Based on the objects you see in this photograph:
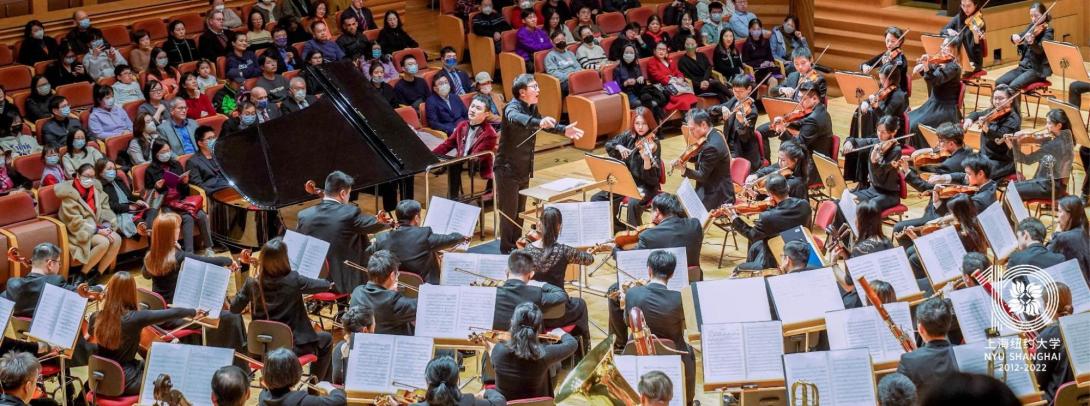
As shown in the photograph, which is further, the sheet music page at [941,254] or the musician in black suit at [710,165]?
the musician in black suit at [710,165]

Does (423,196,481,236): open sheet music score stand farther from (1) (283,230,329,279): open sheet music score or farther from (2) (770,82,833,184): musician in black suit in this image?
(2) (770,82,833,184): musician in black suit

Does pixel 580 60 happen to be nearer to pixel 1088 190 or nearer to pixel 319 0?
pixel 319 0

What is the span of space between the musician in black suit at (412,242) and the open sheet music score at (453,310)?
1385 millimetres

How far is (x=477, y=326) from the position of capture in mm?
6348

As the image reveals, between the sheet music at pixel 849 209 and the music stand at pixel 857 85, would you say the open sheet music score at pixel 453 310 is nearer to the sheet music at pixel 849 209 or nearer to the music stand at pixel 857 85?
the sheet music at pixel 849 209

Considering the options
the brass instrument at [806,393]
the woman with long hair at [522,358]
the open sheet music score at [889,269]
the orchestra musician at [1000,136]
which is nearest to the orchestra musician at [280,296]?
the woman with long hair at [522,358]

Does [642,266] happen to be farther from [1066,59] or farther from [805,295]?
[1066,59]

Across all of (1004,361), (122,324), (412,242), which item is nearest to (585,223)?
(412,242)

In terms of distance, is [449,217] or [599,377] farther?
[449,217]

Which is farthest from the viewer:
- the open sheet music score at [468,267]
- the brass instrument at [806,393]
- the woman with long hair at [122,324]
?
the open sheet music score at [468,267]

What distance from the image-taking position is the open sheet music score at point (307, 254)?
288 inches

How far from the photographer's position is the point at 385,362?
5832 mm

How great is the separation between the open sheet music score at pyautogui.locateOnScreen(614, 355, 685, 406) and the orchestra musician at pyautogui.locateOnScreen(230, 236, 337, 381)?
6.84 ft

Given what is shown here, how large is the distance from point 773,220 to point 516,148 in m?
2.10
